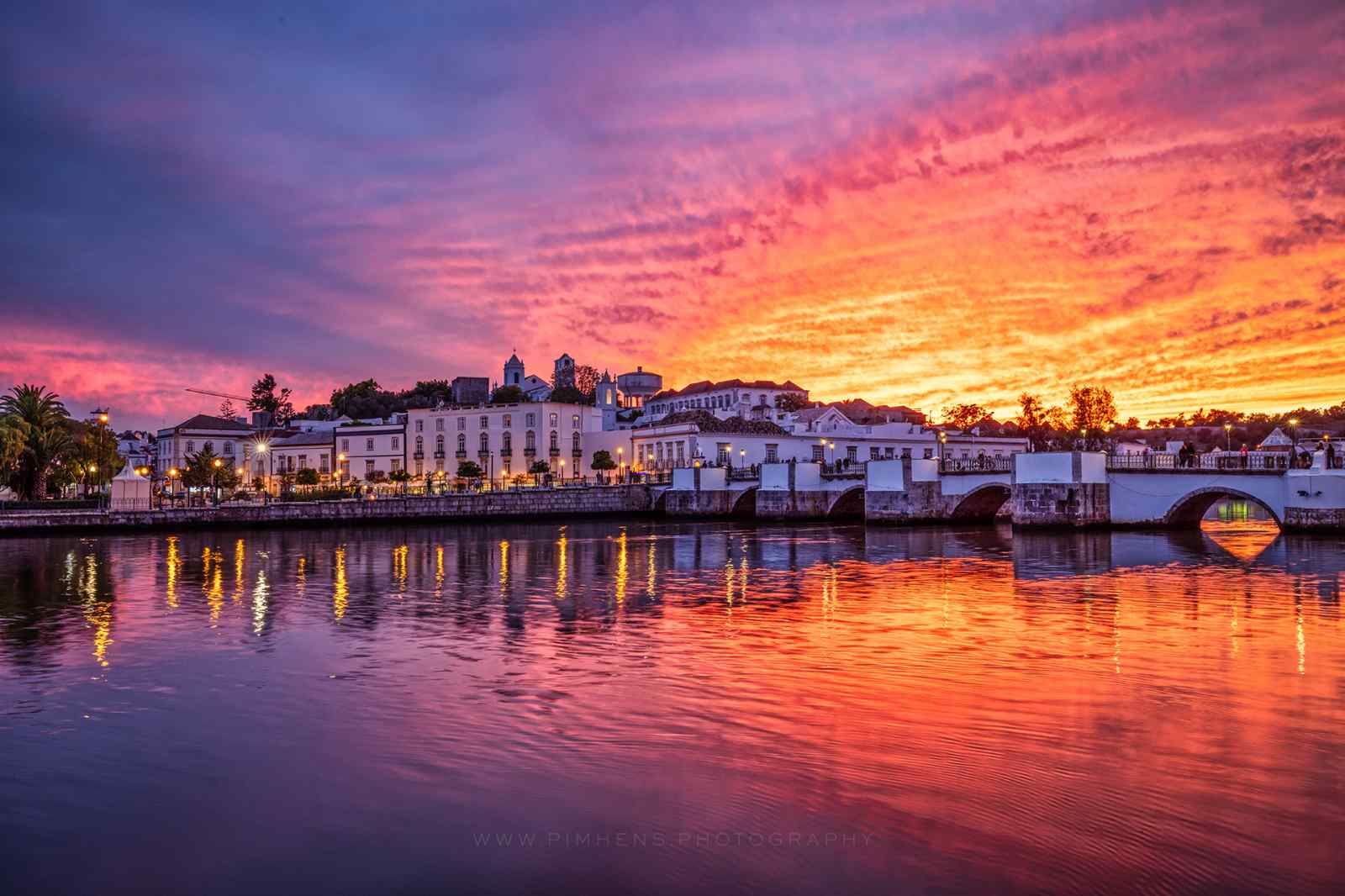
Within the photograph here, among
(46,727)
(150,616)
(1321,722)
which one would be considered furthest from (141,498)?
(1321,722)

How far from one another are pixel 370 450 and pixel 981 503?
186 ft

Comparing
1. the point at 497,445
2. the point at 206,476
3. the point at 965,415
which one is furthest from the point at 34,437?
the point at 965,415

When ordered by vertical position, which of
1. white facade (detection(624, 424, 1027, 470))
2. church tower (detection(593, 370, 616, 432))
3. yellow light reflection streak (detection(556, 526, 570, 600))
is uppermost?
church tower (detection(593, 370, 616, 432))

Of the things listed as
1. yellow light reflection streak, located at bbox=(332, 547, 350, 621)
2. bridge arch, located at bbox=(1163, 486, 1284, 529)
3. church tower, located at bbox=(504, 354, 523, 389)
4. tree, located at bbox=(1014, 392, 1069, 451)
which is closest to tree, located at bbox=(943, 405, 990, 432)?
tree, located at bbox=(1014, 392, 1069, 451)

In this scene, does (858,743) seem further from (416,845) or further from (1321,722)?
(1321,722)

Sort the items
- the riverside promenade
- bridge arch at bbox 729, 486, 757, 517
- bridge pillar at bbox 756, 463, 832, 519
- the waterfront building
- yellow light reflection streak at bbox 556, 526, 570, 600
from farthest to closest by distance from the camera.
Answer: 1. the waterfront building
2. bridge arch at bbox 729, 486, 757, 517
3. bridge pillar at bbox 756, 463, 832, 519
4. the riverside promenade
5. yellow light reflection streak at bbox 556, 526, 570, 600

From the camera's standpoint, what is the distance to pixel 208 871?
23.2 ft

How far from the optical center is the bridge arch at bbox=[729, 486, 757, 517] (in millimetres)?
64812

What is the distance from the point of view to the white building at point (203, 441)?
91500 millimetres

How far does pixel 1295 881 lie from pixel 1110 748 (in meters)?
2.99

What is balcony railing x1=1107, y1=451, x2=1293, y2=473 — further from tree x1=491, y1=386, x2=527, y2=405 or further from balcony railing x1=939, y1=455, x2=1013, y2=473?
tree x1=491, y1=386, x2=527, y2=405

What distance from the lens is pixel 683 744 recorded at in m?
9.84

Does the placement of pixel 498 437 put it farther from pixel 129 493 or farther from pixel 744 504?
pixel 129 493

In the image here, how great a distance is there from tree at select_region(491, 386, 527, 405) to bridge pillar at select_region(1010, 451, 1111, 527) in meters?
65.7
